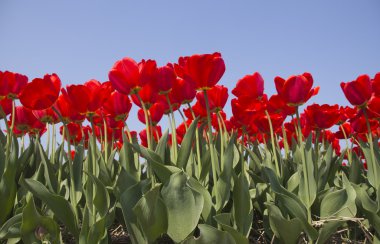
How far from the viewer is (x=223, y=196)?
1.84 meters

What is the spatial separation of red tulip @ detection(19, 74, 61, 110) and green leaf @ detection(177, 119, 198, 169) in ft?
2.10

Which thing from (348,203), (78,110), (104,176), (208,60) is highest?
(208,60)

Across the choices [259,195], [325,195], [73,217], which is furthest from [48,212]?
[325,195]

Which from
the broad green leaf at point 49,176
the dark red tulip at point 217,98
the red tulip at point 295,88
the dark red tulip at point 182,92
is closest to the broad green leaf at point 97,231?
the broad green leaf at point 49,176

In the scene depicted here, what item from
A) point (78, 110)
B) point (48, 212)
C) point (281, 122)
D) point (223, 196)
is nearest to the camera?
point (223, 196)

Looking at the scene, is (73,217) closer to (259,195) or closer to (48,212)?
(48,212)

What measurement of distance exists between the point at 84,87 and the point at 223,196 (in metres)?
0.81

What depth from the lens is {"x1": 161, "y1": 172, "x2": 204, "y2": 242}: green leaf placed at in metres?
1.69

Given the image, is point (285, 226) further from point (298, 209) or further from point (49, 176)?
point (49, 176)

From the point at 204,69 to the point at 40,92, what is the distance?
0.76 metres

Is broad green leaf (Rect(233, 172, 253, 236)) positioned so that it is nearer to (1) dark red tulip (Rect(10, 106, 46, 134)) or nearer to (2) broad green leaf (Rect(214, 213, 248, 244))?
(2) broad green leaf (Rect(214, 213, 248, 244))

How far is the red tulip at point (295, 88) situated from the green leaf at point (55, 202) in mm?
1218

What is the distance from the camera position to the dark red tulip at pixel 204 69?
6.11 ft

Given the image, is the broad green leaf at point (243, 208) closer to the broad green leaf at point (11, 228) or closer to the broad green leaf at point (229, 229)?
the broad green leaf at point (229, 229)
